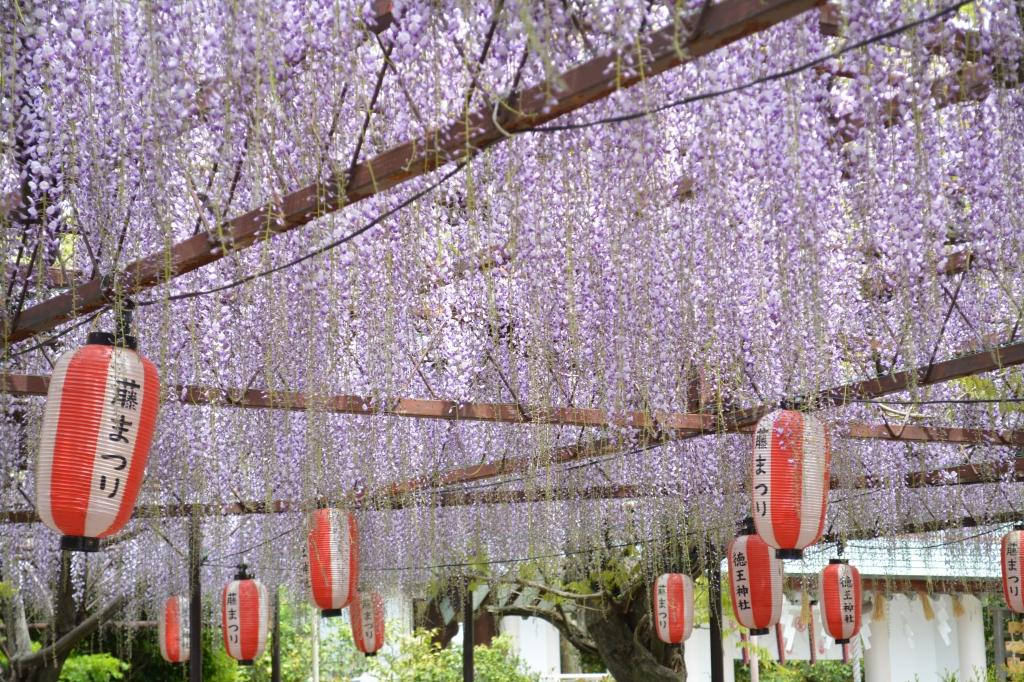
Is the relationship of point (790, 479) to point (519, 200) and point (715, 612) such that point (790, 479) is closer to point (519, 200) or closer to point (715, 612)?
point (519, 200)

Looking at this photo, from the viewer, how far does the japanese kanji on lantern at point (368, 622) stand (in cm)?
1088

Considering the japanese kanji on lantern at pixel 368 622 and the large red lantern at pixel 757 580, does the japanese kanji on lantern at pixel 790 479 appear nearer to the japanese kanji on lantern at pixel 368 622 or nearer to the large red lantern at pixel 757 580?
the large red lantern at pixel 757 580

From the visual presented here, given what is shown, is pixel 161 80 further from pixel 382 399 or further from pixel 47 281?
pixel 382 399

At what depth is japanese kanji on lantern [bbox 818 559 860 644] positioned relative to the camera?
9.61 meters

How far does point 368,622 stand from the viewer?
1088 cm

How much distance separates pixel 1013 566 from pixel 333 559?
473 cm

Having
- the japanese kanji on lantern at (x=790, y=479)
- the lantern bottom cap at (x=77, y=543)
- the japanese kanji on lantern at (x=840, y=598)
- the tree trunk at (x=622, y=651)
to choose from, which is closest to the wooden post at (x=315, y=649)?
the tree trunk at (x=622, y=651)

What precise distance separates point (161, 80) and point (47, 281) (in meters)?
1.43

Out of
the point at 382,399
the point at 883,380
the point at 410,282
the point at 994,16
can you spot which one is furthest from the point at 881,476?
the point at 994,16

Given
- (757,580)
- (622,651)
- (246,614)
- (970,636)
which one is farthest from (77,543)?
(970,636)

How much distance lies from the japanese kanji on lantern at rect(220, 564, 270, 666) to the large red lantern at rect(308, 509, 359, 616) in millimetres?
2348

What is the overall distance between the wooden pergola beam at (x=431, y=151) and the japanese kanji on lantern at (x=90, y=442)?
Result: 0.72 ft

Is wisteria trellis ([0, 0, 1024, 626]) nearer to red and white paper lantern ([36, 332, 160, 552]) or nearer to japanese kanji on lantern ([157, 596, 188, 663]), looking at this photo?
red and white paper lantern ([36, 332, 160, 552])

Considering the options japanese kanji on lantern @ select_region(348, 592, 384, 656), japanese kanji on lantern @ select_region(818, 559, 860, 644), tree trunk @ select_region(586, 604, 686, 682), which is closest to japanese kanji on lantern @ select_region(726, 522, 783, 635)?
japanese kanji on lantern @ select_region(818, 559, 860, 644)
